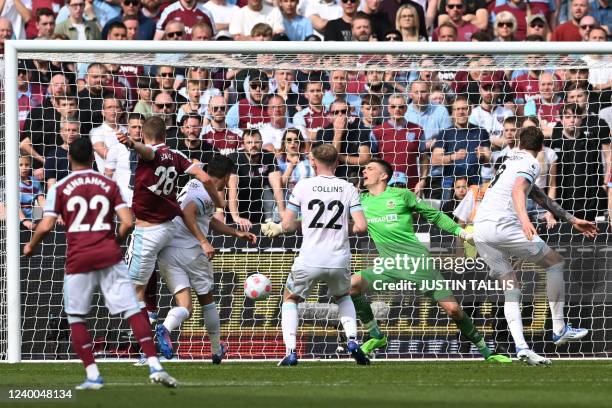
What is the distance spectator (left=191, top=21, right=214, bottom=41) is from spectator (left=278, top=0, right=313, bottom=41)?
53.0 inches

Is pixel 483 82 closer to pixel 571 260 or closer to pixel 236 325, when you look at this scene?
pixel 571 260

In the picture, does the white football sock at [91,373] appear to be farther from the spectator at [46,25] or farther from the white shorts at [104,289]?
the spectator at [46,25]

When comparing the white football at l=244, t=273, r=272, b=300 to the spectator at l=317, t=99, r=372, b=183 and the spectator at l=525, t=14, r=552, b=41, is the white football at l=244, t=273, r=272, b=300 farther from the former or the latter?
the spectator at l=525, t=14, r=552, b=41

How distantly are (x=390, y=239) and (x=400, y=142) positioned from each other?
1.98m

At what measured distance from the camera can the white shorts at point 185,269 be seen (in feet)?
42.7

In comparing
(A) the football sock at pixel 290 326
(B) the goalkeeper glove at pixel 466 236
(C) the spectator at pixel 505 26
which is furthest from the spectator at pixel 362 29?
(A) the football sock at pixel 290 326

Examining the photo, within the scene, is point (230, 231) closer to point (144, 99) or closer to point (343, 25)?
point (144, 99)

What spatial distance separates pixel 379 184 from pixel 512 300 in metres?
1.97

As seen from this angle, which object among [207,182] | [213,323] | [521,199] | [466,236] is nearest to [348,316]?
[213,323]

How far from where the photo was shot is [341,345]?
14.7 meters

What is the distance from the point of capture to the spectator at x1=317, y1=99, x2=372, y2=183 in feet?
51.1

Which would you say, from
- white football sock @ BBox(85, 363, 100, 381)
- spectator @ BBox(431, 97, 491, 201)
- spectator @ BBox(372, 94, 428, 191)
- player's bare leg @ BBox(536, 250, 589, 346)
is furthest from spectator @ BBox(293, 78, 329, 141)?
white football sock @ BBox(85, 363, 100, 381)

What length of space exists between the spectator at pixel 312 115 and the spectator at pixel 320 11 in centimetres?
319

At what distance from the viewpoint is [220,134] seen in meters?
15.5
